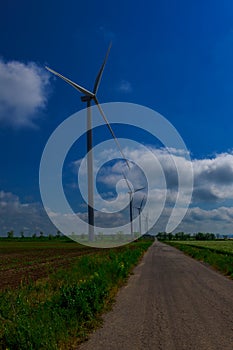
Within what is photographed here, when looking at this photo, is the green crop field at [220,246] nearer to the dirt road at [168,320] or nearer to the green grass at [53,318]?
the dirt road at [168,320]

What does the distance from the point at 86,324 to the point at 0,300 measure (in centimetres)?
331

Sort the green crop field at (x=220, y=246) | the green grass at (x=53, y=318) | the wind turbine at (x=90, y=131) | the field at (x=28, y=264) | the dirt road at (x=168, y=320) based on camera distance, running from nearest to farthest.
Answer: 1. the green grass at (x=53, y=318)
2. the dirt road at (x=168, y=320)
3. the field at (x=28, y=264)
4. the wind turbine at (x=90, y=131)
5. the green crop field at (x=220, y=246)

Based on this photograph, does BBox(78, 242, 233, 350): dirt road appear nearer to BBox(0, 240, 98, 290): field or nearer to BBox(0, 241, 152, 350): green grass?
BBox(0, 241, 152, 350): green grass

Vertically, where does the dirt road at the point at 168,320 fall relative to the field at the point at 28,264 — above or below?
below

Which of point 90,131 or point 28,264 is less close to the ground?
point 90,131

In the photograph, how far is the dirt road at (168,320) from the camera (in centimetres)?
865

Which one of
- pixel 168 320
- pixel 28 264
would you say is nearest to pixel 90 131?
pixel 28 264

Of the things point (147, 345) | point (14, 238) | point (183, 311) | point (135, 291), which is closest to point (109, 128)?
point (135, 291)

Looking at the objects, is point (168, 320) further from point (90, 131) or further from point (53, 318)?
point (90, 131)

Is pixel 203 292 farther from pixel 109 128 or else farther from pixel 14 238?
pixel 14 238

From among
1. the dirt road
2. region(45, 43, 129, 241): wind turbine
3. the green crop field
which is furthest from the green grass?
the green crop field

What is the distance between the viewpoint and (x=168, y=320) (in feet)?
36.4

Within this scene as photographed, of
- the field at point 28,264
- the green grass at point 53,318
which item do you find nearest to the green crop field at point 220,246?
the field at point 28,264

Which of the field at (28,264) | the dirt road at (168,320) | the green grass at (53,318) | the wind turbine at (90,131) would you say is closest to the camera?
the green grass at (53,318)
